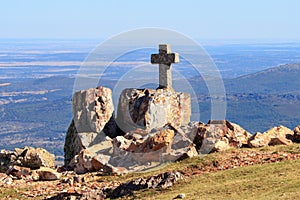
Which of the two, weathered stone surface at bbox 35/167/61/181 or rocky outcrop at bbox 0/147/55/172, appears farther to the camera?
rocky outcrop at bbox 0/147/55/172

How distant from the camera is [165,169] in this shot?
3341 centimetres

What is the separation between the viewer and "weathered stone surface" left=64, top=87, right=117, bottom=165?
42438 mm

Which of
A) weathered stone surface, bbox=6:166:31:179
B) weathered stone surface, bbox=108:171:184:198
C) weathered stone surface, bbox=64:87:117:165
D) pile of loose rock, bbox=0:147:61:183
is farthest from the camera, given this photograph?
weathered stone surface, bbox=64:87:117:165

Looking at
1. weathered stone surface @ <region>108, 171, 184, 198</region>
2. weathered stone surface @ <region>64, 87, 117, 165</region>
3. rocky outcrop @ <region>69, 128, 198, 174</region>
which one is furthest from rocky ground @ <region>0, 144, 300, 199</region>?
weathered stone surface @ <region>64, 87, 117, 165</region>

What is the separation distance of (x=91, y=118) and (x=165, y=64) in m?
7.06

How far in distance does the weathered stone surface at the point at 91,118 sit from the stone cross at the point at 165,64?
173 inches

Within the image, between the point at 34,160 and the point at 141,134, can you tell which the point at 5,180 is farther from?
the point at 141,134

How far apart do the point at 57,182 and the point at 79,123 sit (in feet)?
27.5

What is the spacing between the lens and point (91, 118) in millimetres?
42812

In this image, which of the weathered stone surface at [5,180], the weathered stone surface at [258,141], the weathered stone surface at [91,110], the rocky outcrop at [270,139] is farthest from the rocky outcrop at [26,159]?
the rocky outcrop at [270,139]

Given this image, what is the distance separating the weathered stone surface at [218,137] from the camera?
35328 mm

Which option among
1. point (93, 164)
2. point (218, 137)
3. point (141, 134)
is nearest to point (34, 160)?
point (93, 164)

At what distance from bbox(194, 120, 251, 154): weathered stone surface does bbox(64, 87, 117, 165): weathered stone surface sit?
7635 mm

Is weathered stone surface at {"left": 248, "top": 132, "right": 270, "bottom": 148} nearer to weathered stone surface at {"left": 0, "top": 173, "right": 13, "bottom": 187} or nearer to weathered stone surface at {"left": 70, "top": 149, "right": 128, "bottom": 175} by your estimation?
weathered stone surface at {"left": 70, "top": 149, "right": 128, "bottom": 175}
